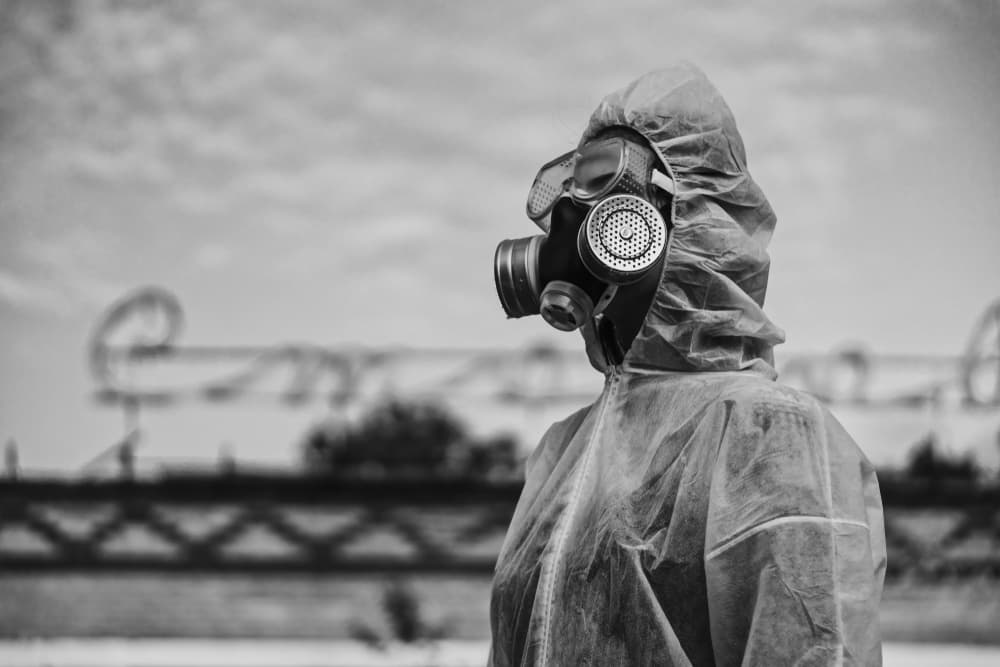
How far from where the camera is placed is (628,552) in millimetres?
1624

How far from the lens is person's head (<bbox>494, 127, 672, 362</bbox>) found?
1.73 metres

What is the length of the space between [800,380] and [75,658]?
24.0 ft

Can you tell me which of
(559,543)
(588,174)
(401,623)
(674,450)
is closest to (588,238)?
(588,174)

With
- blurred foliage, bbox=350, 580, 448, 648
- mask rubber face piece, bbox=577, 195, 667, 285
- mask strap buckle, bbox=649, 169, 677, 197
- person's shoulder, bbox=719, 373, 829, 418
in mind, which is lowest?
blurred foliage, bbox=350, 580, 448, 648

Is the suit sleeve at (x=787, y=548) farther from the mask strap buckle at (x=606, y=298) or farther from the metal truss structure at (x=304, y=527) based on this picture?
the metal truss structure at (x=304, y=527)

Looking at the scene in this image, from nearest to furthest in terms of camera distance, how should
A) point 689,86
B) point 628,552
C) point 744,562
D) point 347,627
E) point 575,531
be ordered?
point 744,562, point 628,552, point 575,531, point 689,86, point 347,627

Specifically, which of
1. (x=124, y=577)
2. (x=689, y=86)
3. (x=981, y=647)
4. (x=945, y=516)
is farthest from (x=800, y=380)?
(x=689, y=86)

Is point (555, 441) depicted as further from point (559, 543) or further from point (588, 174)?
point (588, 174)

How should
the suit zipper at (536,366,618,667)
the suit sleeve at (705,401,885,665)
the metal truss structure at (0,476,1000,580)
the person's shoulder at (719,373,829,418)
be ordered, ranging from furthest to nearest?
the metal truss structure at (0,476,1000,580) < the suit zipper at (536,366,618,667) < the person's shoulder at (719,373,829,418) < the suit sleeve at (705,401,885,665)

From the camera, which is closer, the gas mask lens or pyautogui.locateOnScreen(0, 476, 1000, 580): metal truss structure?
the gas mask lens

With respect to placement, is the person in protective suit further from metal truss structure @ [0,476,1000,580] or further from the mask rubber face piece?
metal truss structure @ [0,476,1000,580]

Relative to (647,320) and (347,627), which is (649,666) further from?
(347,627)

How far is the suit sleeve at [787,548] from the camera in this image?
1.44 meters

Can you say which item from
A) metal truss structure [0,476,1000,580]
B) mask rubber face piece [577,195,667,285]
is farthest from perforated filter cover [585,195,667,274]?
metal truss structure [0,476,1000,580]
